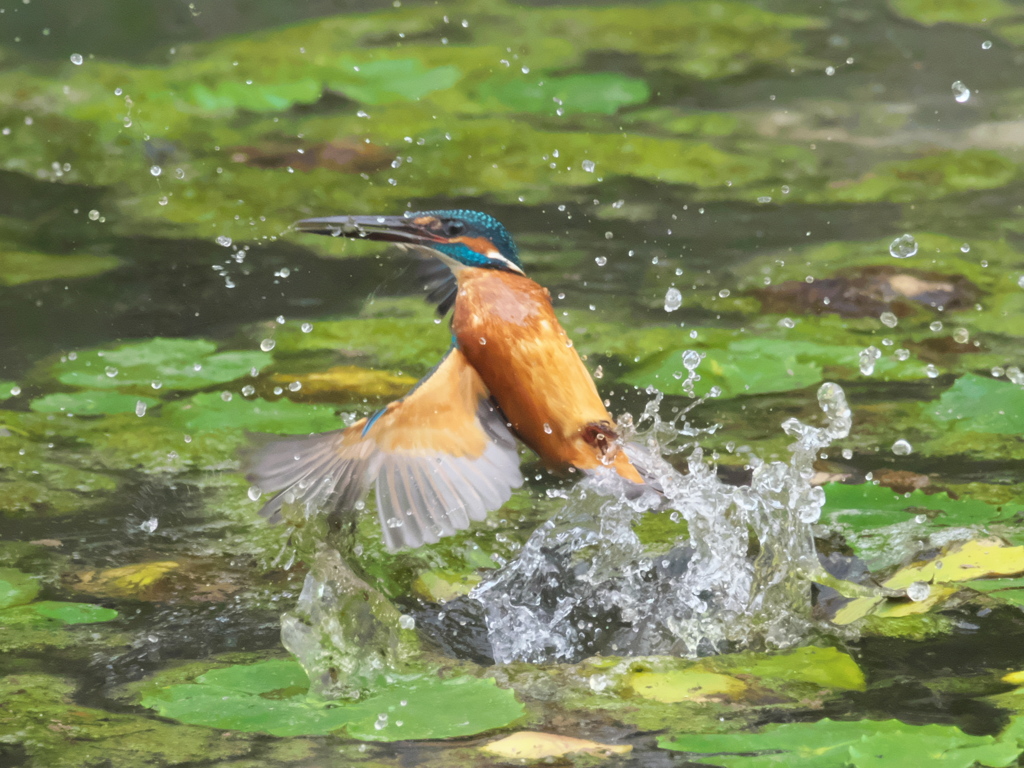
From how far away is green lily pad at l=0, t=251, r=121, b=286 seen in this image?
18.4 feet

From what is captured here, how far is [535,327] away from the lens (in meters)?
2.73

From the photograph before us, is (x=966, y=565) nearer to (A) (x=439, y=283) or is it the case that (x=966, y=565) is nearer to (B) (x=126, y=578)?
(A) (x=439, y=283)

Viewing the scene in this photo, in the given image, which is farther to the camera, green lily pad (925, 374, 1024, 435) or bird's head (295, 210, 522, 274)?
green lily pad (925, 374, 1024, 435)

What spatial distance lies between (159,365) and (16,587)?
172 cm

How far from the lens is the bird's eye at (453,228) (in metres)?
2.89

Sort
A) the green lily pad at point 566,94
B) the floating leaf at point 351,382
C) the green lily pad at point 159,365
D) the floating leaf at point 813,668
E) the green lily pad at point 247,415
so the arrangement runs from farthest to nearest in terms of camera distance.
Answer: the green lily pad at point 566,94 < the green lily pad at point 159,365 < the floating leaf at point 351,382 < the green lily pad at point 247,415 < the floating leaf at point 813,668

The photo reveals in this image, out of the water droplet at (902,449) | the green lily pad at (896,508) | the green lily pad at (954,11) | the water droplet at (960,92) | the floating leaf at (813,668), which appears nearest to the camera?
the floating leaf at (813,668)

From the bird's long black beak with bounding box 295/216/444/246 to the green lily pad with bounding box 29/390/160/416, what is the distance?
1.49 metres

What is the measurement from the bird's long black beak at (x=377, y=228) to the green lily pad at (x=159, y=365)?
1.54m

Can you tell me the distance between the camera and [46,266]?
577cm

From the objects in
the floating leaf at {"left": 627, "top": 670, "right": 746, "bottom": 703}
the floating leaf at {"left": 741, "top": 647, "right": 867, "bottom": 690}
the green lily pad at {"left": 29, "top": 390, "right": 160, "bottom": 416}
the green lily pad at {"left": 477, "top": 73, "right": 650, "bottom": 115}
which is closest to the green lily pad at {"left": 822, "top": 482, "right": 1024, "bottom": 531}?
the floating leaf at {"left": 741, "top": 647, "right": 867, "bottom": 690}

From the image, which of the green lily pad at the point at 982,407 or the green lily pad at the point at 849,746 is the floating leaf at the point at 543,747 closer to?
the green lily pad at the point at 849,746

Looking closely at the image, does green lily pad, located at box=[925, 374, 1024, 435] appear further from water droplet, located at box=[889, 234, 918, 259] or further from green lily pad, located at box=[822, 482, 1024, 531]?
water droplet, located at box=[889, 234, 918, 259]

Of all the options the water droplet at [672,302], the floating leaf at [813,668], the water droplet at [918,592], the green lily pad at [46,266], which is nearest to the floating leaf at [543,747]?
the floating leaf at [813,668]
